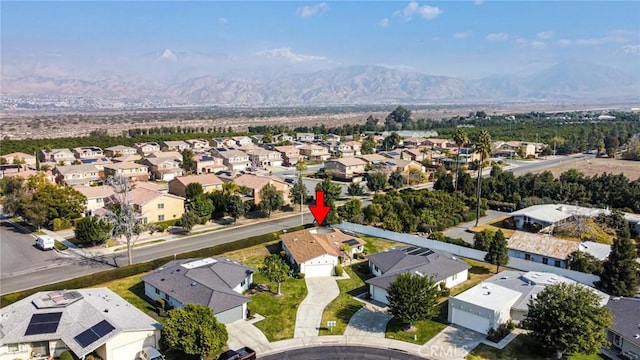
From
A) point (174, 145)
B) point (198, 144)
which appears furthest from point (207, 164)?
point (198, 144)

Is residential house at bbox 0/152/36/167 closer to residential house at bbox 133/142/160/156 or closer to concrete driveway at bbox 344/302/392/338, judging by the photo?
residential house at bbox 133/142/160/156

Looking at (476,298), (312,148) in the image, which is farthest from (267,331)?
(312,148)

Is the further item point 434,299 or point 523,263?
point 523,263

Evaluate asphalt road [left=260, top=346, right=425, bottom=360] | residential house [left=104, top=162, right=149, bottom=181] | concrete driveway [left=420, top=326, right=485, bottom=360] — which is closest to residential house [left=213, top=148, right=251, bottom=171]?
residential house [left=104, top=162, right=149, bottom=181]

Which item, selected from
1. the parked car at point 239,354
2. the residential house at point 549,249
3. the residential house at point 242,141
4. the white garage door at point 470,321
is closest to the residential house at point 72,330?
the parked car at point 239,354

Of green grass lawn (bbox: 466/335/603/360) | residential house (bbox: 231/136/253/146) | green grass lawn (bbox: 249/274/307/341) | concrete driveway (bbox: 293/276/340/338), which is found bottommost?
green grass lawn (bbox: 466/335/603/360)

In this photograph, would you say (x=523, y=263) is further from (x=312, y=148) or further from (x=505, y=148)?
(x=505, y=148)
